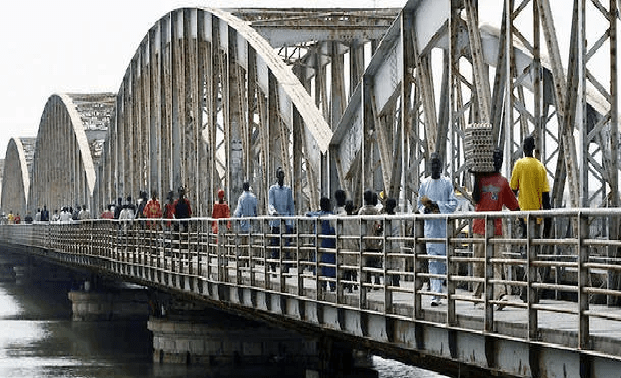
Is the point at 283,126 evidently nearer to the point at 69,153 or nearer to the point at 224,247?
the point at 224,247

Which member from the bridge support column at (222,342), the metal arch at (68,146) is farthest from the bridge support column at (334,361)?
the metal arch at (68,146)

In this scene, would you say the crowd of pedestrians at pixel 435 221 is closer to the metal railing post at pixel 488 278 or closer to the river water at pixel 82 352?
the metal railing post at pixel 488 278

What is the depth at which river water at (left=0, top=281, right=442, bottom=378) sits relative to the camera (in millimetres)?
43094

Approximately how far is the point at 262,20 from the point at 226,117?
322cm

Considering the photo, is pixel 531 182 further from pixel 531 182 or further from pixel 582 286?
pixel 582 286

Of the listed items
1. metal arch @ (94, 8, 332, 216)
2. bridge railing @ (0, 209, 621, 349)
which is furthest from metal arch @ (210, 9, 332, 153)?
bridge railing @ (0, 209, 621, 349)

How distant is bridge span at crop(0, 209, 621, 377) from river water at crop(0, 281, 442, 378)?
842 centimetres

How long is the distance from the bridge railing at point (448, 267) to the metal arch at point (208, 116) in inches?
151

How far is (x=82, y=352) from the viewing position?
52.4m

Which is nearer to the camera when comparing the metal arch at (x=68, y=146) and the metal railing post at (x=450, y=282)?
the metal railing post at (x=450, y=282)

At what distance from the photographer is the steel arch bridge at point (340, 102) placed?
21547 mm

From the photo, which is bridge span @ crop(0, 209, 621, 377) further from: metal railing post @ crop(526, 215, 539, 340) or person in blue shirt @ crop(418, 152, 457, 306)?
person in blue shirt @ crop(418, 152, 457, 306)

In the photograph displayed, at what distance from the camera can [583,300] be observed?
14.4 meters

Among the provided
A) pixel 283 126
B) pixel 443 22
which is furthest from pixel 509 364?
pixel 283 126
